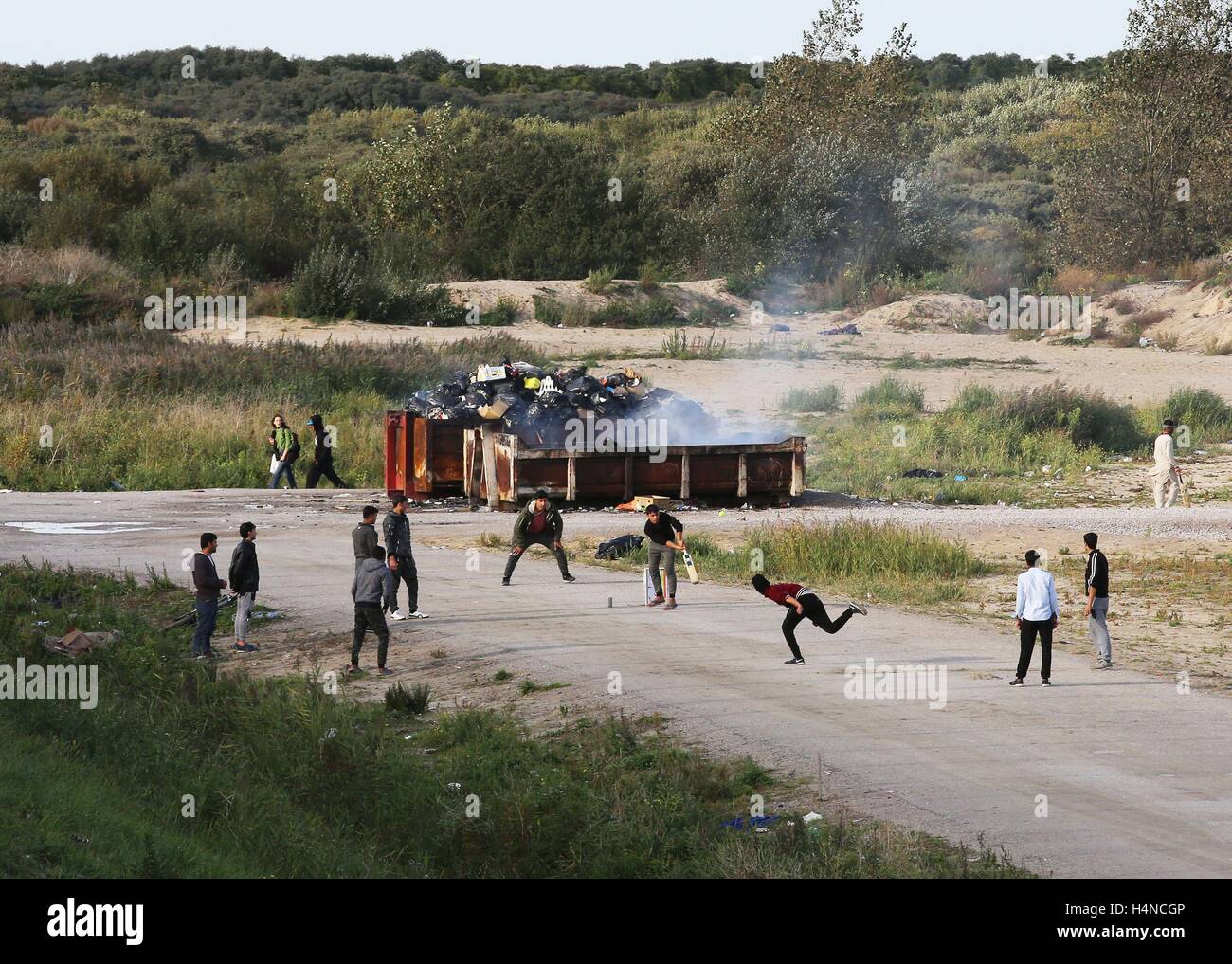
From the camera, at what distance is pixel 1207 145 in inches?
2042

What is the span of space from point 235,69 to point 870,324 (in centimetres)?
6963

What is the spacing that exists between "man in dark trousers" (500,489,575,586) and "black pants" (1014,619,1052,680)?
6295 millimetres

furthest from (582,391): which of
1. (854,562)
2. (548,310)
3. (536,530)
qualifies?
(548,310)

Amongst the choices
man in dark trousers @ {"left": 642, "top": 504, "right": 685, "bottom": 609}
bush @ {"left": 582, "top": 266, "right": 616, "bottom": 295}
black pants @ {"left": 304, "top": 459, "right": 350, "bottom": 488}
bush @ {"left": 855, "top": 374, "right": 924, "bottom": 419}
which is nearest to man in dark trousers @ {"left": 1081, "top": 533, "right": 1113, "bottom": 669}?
man in dark trousers @ {"left": 642, "top": 504, "right": 685, "bottom": 609}

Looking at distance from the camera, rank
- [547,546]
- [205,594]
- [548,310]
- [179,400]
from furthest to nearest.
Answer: [548,310]
[179,400]
[547,546]
[205,594]

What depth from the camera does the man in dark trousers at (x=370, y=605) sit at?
14078 millimetres

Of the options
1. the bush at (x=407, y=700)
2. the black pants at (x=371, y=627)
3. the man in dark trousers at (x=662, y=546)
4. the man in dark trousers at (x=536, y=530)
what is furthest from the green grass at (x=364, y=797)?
the man in dark trousers at (x=536, y=530)

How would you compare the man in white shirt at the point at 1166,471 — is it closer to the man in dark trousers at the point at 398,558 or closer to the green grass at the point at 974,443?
the green grass at the point at 974,443

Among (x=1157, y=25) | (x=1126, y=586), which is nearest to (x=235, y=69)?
(x=1157, y=25)

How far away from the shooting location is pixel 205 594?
14.7 meters

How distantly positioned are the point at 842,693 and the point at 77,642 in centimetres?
721

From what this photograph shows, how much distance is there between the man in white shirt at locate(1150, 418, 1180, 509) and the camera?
23984mm

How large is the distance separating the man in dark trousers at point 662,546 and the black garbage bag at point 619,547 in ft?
11.3

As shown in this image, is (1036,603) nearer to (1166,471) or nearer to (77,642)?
(77,642)
